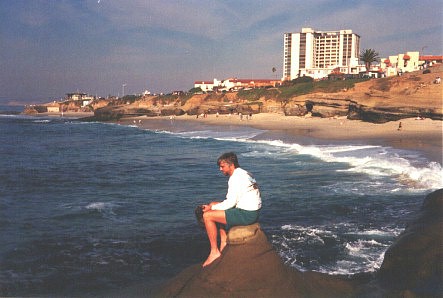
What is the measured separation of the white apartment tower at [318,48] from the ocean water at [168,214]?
451 feet

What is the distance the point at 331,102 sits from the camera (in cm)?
5447

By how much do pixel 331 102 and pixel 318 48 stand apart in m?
112

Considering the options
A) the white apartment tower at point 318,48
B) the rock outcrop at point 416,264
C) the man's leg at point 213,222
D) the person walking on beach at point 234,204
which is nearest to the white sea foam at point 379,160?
the rock outcrop at point 416,264

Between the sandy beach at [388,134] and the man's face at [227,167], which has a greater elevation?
the man's face at [227,167]

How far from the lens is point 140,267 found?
8.39 meters

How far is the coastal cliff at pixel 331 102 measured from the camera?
40.8 meters

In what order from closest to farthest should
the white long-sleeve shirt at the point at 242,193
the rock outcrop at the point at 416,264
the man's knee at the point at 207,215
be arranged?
1. the white long-sleeve shirt at the point at 242,193
2. the man's knee at the point at 207,215
3. the rock outcrop at the point at 416,264

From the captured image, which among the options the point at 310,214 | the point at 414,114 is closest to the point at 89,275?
the point at 310,214

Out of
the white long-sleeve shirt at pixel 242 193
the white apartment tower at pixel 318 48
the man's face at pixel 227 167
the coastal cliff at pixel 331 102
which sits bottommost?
the white long-sleeve shirt at pixel 242 193

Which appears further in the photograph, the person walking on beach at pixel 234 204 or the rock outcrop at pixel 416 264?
the rock outcrop at pixel 416 264

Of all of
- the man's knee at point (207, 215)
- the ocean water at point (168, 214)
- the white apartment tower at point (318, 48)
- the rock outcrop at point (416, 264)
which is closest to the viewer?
the man's knee at point (207, 215)

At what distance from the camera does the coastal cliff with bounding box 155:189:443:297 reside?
483 centimetres

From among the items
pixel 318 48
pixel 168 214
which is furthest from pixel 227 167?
pixel 318 48

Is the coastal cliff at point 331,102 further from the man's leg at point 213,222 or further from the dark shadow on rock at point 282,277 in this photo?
the man's leg at point 213,222
